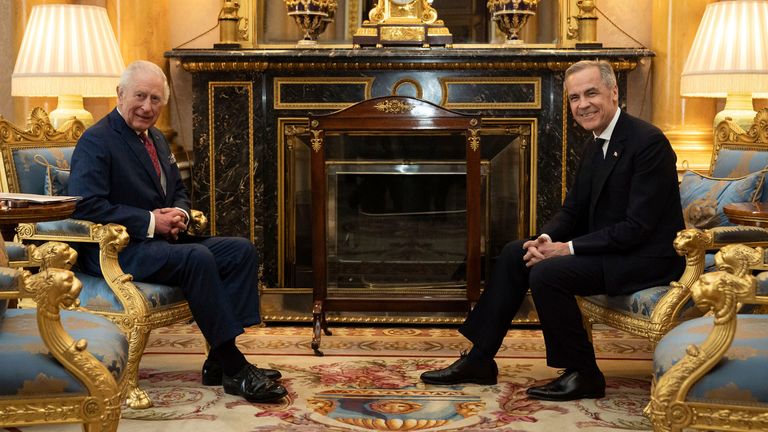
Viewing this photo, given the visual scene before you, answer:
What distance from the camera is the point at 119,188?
14.0 ft

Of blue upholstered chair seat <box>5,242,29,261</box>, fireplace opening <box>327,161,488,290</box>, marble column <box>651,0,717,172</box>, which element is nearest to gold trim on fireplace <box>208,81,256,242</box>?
fireplace opening <box>327,161,488,290</box>

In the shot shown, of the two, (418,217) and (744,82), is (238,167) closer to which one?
(418,217)

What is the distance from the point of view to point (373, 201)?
548cm

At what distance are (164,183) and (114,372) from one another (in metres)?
1.76

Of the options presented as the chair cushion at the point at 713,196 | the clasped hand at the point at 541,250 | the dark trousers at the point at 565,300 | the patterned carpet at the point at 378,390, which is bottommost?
the patterned carpet at the point at 378,390

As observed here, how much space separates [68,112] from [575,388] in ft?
9.72

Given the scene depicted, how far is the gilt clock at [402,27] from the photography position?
241 inches

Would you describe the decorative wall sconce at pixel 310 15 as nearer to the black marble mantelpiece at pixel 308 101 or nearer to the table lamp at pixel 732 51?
the black marble mantelpiece at pixel 308 101

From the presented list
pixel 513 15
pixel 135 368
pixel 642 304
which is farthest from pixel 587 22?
pixel 135 368

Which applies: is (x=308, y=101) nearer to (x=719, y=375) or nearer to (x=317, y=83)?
(x=317, y=83)

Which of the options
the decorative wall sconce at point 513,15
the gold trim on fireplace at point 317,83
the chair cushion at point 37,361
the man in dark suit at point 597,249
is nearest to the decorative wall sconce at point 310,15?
the gold trim on fireplace at point 317,83

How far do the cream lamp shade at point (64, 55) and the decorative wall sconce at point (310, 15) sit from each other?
1372 millimetres

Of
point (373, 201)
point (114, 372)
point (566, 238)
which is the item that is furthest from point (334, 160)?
point (114, 372)

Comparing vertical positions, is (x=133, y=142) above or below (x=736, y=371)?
above
